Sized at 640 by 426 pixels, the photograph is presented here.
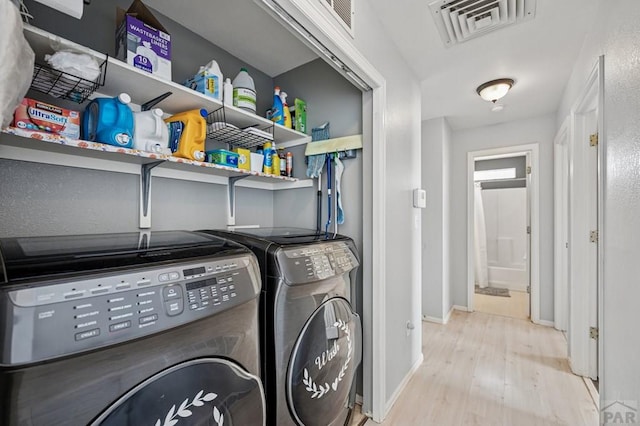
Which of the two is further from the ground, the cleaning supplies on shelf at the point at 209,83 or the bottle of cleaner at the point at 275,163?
the cleaning supplies on shelf at the point at 209,83

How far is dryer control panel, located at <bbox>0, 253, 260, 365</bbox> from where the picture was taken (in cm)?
47

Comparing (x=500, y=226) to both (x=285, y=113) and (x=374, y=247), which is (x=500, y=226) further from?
(x=285, y=113)

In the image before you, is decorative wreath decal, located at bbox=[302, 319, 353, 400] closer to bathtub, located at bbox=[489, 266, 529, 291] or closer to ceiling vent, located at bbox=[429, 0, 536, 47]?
ceiling vent, located at bbox=[429, 0, 536, 47]

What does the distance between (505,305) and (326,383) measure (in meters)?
3.71

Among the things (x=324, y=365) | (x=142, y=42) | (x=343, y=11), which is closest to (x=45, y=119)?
(x=142, y=42)

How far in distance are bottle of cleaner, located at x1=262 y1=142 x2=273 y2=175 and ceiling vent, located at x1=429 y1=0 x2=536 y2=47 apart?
1.24 meters

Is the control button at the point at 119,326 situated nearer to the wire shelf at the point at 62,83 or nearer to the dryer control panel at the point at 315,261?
the dryer control panel at the point at 315,261

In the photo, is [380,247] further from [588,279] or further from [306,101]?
[588,279]

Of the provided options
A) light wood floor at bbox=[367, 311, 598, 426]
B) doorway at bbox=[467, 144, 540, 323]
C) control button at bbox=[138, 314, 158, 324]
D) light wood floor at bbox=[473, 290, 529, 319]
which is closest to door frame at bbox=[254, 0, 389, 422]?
light wood floor at bbox=[367, 311, 598, 426]

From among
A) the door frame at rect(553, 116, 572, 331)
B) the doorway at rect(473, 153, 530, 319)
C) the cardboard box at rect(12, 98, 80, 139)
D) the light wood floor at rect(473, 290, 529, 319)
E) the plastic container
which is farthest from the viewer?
the doorway at rect(473, 153, 530, 319)

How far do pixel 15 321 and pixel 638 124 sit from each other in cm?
188

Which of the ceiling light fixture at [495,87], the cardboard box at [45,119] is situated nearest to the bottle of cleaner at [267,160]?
the cardboard box at [45,119]

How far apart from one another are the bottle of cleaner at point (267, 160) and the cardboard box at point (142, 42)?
2.29ft

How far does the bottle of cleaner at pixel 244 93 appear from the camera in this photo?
1.58 meters
